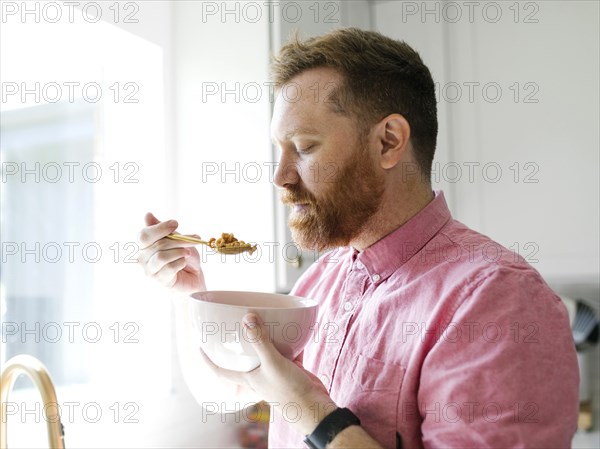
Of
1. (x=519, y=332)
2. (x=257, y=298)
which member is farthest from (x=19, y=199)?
(x=519, y=332)

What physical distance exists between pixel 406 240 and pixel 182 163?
34.2 inches

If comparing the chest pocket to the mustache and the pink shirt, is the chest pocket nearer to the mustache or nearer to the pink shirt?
the pink shirt

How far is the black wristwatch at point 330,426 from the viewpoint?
0.64 metres

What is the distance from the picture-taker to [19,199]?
1382 mm

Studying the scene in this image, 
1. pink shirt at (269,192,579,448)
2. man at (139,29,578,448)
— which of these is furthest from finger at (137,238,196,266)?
pink shirt at (269,192,579,448)

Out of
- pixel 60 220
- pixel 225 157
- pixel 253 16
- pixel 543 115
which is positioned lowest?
pixel 60 220

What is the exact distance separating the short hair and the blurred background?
478mm

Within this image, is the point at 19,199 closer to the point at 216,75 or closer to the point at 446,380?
the point at 216,75

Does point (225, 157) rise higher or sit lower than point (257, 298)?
higher

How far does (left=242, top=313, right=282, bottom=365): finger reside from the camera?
0.64 meters

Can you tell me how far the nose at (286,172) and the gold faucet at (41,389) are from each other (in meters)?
A: 0.43

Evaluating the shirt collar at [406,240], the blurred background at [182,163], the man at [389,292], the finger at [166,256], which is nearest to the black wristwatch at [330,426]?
the man at [389,292]

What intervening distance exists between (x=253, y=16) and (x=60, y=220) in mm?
733

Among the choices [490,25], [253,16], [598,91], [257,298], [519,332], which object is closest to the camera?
[519,332]
